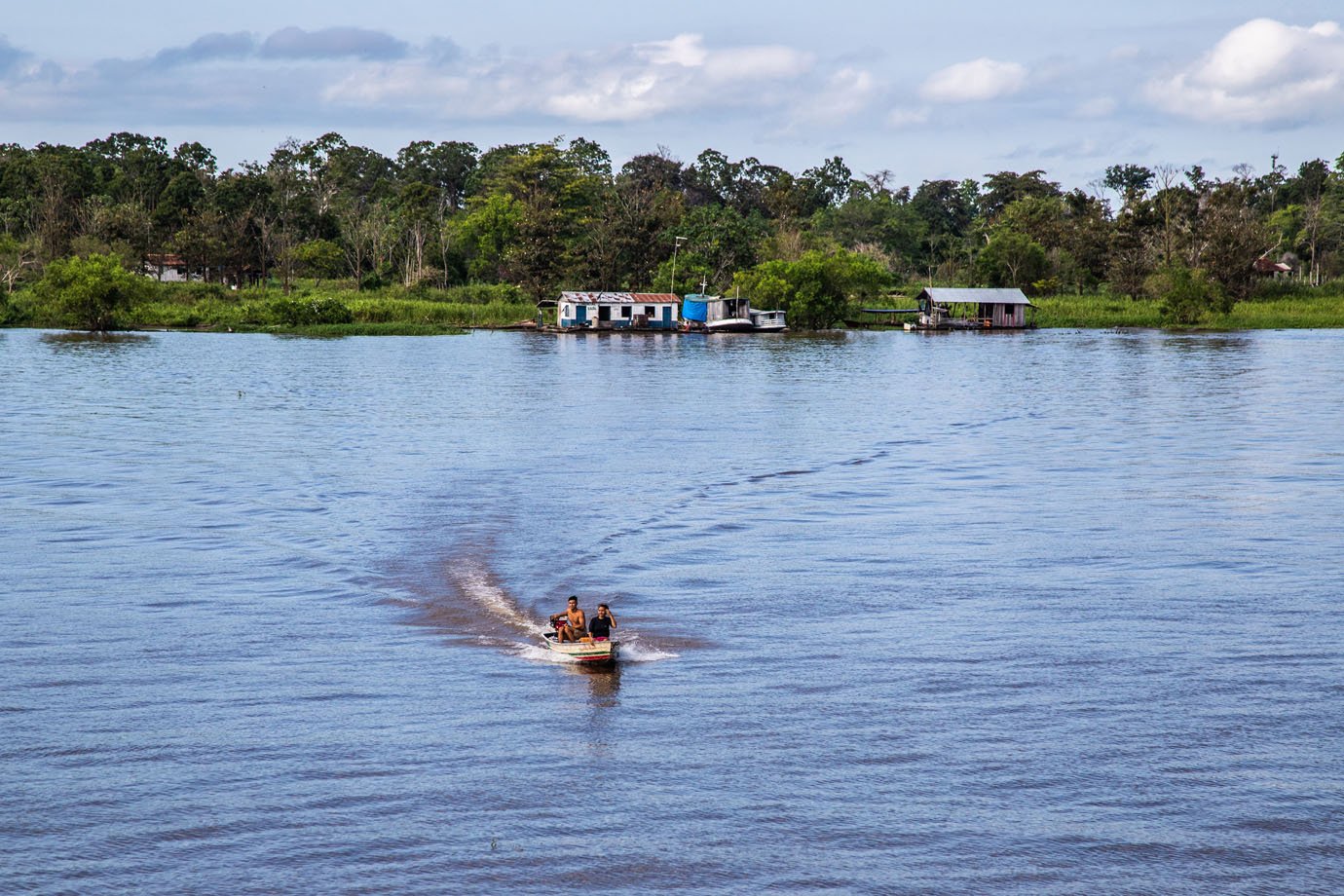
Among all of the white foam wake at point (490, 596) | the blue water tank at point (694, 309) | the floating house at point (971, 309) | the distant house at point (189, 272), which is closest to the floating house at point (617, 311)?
the blue water tank at point (694, 309)

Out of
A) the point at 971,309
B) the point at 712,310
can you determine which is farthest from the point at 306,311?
the point at 971,309

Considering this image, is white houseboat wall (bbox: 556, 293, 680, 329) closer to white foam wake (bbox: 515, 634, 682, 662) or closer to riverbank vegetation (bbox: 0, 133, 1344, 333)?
riverbank vegetation (bbox: 0, 133, 1344, 333)

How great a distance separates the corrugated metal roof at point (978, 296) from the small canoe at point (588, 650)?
350 feet

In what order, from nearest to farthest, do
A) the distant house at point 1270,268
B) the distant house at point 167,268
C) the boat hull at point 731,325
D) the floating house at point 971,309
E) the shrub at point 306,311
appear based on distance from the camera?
the shrub at point 306,311 → the boat hull at point 731,325 → the floating house at point 971,309 → the distant house at point 167,268 → the distant house at point 1270,268

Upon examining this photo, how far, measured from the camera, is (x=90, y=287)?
97.4 metres

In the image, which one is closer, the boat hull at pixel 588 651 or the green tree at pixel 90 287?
the boat hull at pixel 588 651

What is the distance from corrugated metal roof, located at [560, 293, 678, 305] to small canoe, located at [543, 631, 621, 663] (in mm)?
98894

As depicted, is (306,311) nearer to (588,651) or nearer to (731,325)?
(731,325)

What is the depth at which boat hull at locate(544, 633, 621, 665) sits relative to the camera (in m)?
18.3

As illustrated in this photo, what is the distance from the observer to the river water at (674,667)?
42.4ft

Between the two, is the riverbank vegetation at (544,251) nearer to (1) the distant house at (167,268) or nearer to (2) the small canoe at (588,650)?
(1) the distant house at (167,268)

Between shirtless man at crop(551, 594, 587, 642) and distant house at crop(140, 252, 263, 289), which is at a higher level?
distant house at crop(140, 252, 263, 289)

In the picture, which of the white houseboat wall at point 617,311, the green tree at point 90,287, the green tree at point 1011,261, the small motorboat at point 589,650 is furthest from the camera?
the green tree at point 1011,261

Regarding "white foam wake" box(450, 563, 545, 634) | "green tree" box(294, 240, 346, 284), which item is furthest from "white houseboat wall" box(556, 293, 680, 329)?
"white foam wake" box(450, 563, 545, 634)
